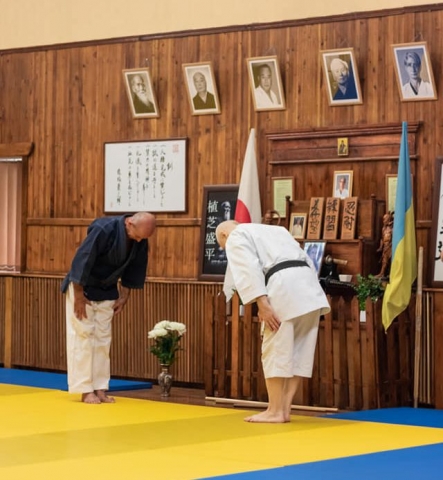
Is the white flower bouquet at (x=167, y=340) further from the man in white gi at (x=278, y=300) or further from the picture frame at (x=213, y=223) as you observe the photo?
the man in white gi at (x=278, y=300)

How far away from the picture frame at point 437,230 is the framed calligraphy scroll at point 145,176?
2586mm

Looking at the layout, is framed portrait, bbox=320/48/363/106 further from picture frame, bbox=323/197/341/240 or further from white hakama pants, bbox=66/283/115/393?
white hakama pants, bbox=66/283/115/393

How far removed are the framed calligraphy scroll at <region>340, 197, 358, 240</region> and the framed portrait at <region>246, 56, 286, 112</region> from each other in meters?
1.20

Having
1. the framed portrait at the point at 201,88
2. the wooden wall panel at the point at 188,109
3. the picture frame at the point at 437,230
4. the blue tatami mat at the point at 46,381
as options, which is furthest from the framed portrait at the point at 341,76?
the blue tatami mat at the point at 46,381

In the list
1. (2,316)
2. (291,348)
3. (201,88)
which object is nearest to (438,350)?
(291,348)

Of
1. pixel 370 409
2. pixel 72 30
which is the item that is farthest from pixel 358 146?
pixel 72 30

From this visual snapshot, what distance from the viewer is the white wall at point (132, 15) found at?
10.5 m

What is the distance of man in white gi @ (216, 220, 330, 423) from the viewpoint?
768 centimetres

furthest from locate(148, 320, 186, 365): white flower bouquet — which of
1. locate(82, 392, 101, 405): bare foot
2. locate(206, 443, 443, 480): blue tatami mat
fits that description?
locate(206, 443, 443, 480): blue tatami mat

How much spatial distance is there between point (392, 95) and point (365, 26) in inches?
25.1

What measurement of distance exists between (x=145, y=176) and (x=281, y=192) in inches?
63.2

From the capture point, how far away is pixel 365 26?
1008cm

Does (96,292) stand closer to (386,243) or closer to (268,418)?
(268,418)

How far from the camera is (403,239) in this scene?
9.23 m
